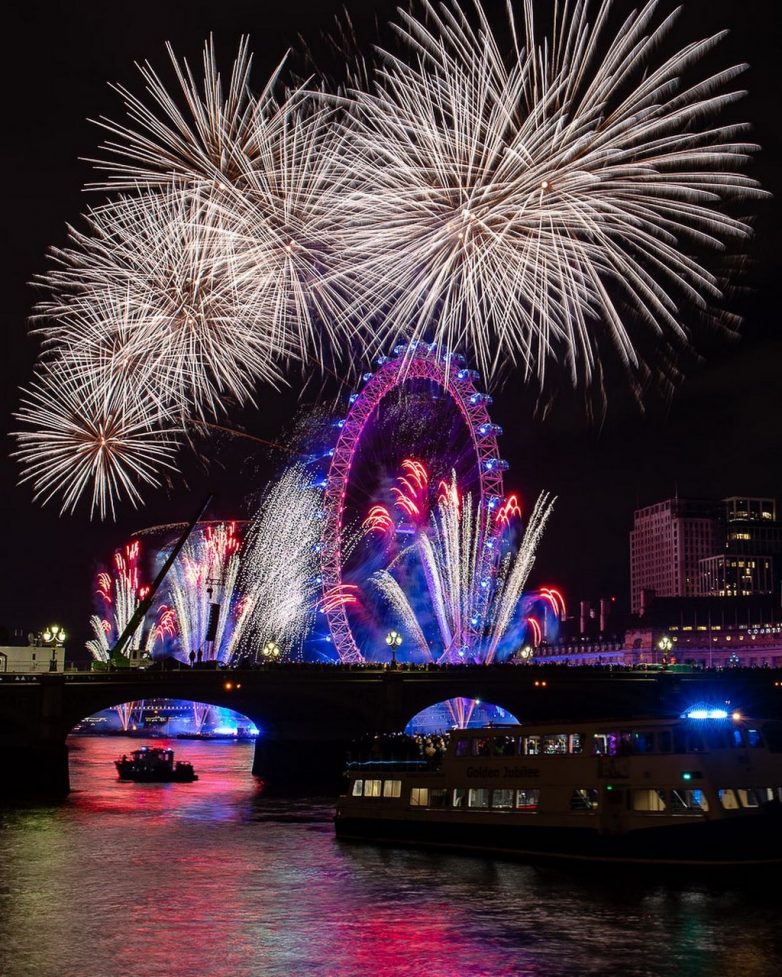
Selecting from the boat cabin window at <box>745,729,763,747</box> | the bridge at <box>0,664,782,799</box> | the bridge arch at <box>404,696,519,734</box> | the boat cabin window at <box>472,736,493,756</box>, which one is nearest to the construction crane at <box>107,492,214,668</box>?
the bridge at <box>0,664,782,799</box>

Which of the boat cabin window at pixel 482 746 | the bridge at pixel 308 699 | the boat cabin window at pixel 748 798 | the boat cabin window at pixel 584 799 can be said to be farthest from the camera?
the bridge at pixel 308 699

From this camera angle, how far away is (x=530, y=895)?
169 ft

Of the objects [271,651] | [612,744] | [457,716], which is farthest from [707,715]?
[457,716]

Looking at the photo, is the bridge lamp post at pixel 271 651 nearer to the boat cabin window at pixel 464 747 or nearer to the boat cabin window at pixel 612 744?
the boat cabin window at pixel 464 747

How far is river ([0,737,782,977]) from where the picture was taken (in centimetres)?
4019

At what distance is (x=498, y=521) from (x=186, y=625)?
137ft

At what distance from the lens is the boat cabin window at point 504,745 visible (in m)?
63.3

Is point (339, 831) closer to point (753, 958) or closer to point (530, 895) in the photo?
point (530, 895)

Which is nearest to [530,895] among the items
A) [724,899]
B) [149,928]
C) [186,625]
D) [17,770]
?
[724,899]

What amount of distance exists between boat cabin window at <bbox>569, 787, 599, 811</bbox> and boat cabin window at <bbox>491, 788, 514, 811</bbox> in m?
3.99

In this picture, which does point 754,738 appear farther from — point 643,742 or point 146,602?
point 146,602

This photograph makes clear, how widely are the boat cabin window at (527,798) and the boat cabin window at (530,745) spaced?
67.3 inches

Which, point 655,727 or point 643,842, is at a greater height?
point 655,727

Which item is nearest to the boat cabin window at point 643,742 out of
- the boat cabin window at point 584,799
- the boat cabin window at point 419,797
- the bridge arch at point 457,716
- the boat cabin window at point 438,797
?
the boat cabin window at point 584,799
